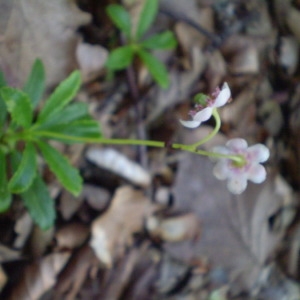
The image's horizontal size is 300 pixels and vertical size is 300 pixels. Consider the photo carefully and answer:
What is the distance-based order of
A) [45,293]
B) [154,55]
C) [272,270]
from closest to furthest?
[45,293], [154,55], [272,270]

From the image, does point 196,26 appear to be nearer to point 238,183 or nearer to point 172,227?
point 172,227

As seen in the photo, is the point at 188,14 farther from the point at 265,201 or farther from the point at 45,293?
the point at 45,293

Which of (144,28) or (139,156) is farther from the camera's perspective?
(139,156)

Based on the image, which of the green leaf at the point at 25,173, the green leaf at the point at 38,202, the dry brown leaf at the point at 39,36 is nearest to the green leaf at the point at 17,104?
the green leaf at the point at 25,173

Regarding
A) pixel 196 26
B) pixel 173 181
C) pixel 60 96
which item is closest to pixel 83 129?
pixel 60 96

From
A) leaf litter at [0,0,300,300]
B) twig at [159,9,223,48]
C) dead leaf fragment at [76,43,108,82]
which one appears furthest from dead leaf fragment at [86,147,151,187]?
twig at [159,9,223,48]

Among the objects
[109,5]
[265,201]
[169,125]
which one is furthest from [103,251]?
[109,5]
